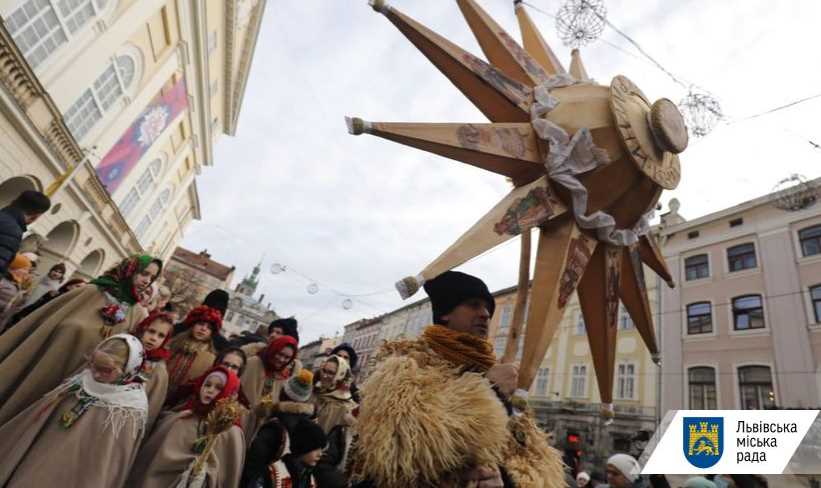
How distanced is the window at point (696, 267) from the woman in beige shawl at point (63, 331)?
23305 millimetres

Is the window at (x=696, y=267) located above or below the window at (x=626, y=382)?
above

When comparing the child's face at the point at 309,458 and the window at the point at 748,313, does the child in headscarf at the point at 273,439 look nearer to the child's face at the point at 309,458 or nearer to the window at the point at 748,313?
the child's face at the point at 309,458

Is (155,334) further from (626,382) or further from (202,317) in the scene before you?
(626,382)

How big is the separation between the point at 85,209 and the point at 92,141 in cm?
285

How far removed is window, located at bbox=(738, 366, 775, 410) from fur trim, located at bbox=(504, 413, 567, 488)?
62.6 ft

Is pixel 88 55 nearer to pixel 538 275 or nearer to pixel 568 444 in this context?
pixel 538 275

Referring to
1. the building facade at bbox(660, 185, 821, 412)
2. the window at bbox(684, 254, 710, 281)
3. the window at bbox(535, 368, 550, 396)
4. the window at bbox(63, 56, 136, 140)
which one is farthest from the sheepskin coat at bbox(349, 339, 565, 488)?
the window at bbox(535, 368, 550, 396)

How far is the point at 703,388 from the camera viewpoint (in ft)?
57.6

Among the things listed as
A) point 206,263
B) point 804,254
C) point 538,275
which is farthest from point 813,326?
point 206,263

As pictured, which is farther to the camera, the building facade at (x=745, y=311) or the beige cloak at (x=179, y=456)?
the building facade at (x=745, y=311)

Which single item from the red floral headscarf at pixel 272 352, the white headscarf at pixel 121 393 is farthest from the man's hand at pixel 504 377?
the red floral headscarf at pixel 272 352

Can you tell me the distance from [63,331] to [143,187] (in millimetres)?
22160

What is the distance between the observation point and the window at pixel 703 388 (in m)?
17.2

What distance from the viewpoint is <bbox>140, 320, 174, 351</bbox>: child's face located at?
9.69ft
